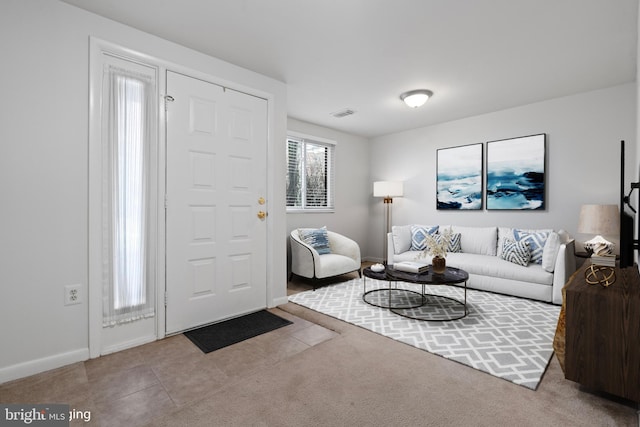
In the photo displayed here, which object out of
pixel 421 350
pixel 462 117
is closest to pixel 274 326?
pixel 421 350

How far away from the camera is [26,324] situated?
2062 mm

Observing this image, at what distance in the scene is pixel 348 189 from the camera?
19.9 ft

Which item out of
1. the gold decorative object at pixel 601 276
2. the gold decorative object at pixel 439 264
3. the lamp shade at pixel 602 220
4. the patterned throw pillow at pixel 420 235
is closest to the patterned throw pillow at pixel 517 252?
the lamp shade at pixel 602 220

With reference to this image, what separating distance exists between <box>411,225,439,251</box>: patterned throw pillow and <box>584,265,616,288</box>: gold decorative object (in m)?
2.66

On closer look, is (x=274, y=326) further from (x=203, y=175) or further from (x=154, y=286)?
(x=203, y=175)

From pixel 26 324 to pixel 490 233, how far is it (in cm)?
509

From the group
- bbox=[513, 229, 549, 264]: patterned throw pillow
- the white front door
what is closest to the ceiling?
the white front door

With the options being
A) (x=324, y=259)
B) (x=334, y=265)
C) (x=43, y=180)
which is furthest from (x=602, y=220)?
(x=43, y=180)

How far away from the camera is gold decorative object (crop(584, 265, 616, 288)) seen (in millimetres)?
1907

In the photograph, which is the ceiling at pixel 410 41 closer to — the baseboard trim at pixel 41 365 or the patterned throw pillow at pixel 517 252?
the patterned throw pillow at pixel 517 252

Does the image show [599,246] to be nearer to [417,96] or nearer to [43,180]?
[417,96]

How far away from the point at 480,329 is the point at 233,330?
7.33 feet

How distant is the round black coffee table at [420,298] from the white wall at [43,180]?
2.64 meters

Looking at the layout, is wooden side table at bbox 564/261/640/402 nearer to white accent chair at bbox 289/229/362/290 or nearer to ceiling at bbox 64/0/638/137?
ceiling at bbox 64/0/638/137
